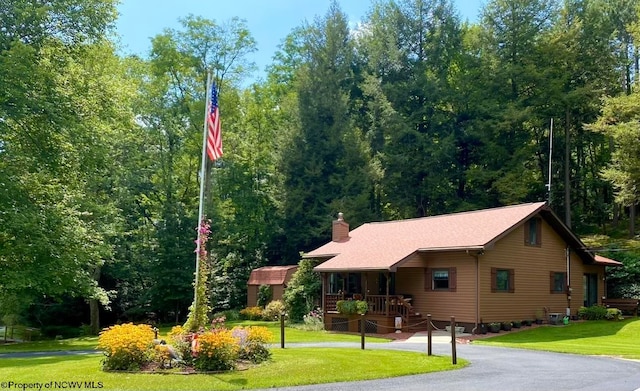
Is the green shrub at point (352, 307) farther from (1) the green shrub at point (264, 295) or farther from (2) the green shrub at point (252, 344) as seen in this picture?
(2) the green shrub at point (252, 344)

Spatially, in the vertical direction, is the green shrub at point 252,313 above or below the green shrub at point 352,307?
below

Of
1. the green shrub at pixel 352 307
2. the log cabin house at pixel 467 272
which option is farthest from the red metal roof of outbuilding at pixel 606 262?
the green shrub at pixel 352 307

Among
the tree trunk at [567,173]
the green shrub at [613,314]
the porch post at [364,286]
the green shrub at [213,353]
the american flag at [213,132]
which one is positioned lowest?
the green shrub at [613,314]

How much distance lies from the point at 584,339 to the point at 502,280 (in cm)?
449

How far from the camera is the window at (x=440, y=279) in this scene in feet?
84.6

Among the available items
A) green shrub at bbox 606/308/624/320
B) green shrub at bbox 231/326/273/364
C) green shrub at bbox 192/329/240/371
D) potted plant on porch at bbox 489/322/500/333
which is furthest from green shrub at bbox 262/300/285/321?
green shrub at bbox 192/329/240/371

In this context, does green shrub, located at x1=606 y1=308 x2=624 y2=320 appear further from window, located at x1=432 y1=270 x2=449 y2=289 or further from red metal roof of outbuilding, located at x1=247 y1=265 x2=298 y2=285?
red metal roof of outbuilding, located at x1=247 y1=265 x2=298 y2=285

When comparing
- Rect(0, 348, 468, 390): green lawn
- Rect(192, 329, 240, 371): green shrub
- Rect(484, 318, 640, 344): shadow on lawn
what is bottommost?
Rect(484, 318, 640, 344): shadow on lawn

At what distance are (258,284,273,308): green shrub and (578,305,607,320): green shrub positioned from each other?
17.6 meters

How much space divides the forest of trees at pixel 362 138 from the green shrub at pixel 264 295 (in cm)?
428

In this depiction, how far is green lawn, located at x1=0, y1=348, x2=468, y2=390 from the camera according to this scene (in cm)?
1159

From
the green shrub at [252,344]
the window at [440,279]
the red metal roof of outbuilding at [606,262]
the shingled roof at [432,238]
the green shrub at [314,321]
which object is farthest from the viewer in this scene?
the red metal roof of outbuilding at [606,262]

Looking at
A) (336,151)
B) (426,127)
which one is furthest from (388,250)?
(426,127)

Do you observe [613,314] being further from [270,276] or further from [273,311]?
[270,276]
